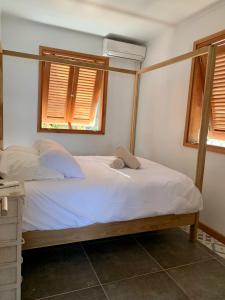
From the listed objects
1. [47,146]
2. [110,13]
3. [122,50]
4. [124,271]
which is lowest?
[124,271]

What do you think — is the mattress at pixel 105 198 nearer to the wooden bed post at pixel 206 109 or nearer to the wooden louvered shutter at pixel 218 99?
the wooden bed post at pixel 206 109

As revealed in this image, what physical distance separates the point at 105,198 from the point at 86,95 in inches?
89.0

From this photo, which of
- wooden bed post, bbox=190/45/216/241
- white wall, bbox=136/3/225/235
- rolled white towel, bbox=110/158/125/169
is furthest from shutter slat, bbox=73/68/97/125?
wooden bed post, bbox=190/45/216/241

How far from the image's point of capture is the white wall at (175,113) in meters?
2.56

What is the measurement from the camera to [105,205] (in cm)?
192

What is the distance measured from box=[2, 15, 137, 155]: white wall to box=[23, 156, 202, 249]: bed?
1463 millimetres

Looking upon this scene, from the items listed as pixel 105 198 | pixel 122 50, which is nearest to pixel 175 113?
pixel 122 50

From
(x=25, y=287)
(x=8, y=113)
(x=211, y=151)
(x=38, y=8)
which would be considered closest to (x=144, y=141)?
(x=211, y=151)

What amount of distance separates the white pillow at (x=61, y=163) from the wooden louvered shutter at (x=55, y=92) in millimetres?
1780

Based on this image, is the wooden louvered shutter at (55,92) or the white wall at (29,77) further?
the wooden louvered shutter at (55,92)

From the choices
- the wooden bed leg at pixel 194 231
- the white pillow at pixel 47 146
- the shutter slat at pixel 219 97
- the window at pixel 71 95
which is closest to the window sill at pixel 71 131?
the window at pixel 71 95

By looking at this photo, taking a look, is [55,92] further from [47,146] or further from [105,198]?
[105,198]

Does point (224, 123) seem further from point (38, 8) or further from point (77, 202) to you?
point (38, 8)

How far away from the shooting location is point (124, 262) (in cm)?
199
